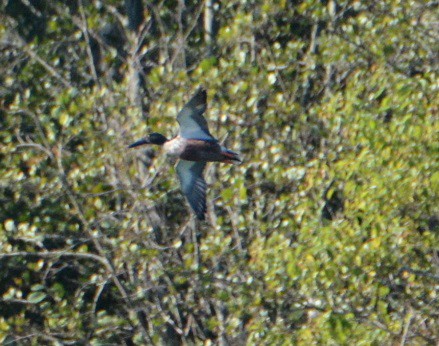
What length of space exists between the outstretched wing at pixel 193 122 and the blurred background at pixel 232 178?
54 cm

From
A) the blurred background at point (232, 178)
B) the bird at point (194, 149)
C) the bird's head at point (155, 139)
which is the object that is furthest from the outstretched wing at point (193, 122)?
the blurred background at point (232, 178)

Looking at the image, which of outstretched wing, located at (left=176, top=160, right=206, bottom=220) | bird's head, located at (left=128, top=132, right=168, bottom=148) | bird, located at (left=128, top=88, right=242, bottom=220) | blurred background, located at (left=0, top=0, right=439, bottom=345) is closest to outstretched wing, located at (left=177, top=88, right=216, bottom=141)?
bird, located at (left=128, top=88, right=242, bottom=220)

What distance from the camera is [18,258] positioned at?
9.51 meters

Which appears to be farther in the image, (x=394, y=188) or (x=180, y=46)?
(x=180, y=46)

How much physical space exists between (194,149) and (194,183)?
352mm

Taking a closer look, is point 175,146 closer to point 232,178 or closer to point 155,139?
point 155,139

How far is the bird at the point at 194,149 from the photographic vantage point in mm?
8086

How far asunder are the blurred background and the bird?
0.35 m

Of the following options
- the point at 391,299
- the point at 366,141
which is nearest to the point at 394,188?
the point at 366,141

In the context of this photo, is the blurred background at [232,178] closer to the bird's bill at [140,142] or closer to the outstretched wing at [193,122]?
the bird's bill at [140,142]

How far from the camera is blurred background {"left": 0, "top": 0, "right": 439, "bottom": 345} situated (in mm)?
7559

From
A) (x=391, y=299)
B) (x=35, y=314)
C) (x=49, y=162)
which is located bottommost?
(x=35, y=314)

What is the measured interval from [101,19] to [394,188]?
4312mm

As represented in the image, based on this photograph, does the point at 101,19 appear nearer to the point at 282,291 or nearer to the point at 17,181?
the point at 17,181
